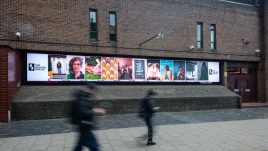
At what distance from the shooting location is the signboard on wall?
51.2 feet

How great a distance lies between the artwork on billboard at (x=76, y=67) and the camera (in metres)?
16.4

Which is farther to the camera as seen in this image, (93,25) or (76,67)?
(93,25)

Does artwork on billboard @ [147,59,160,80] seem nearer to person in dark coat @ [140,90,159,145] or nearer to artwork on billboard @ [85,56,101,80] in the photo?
artwork on billboard @ [85,56,101,80]

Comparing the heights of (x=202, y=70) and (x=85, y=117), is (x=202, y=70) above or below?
above

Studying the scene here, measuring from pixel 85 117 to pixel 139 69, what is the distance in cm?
1286

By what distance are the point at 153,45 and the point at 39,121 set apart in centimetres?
888

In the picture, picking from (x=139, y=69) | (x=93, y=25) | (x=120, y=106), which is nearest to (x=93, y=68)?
(x=93, y=25)

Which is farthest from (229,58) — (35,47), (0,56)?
(0,56)

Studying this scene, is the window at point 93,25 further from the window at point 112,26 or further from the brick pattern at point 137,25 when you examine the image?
the window at point 112,26

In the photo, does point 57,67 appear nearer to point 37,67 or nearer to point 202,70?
point 37,67

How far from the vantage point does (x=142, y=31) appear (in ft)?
60.3

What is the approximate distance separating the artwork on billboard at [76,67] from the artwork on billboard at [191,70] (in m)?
7.68

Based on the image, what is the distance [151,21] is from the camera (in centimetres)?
1872

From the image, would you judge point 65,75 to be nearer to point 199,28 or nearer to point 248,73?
point 199,28
